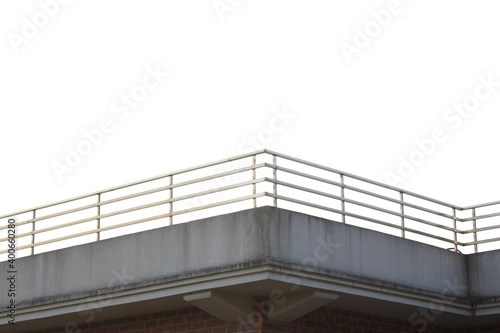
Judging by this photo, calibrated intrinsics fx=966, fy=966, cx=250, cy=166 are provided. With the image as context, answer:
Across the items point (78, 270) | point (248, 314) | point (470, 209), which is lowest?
point (248, 314)

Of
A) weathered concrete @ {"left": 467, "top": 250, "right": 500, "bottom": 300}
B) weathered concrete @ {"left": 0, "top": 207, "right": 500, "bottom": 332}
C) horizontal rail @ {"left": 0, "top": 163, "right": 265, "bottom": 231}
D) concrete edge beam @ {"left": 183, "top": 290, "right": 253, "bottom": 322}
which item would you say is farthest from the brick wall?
horizontal rail @ {"left": 0, "top": 163, "right": 265, "bottom": 231}

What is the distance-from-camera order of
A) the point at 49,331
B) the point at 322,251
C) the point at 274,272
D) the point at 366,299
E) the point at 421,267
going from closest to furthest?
the point at 274,272
the point at 322,251
the point at 366,299
the point at 421,267
the point at 49,331

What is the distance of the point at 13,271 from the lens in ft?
51.5

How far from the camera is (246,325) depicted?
13289 millimetres

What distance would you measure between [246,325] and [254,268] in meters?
1.41

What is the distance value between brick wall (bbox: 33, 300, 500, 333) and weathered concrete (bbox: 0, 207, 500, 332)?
375mm

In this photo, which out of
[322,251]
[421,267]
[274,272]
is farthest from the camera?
[421,267]

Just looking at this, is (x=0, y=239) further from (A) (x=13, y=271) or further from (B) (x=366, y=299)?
(B) (x=366, y=299)

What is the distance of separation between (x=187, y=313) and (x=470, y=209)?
5223 mm

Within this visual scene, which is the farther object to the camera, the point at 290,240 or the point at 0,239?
the point at 0,239

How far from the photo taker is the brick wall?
13508 millimetres

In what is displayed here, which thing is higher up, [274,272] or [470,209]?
[470,209]

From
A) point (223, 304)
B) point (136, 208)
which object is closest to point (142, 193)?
point (136, 208)

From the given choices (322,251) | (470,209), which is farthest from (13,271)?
(470,209)
